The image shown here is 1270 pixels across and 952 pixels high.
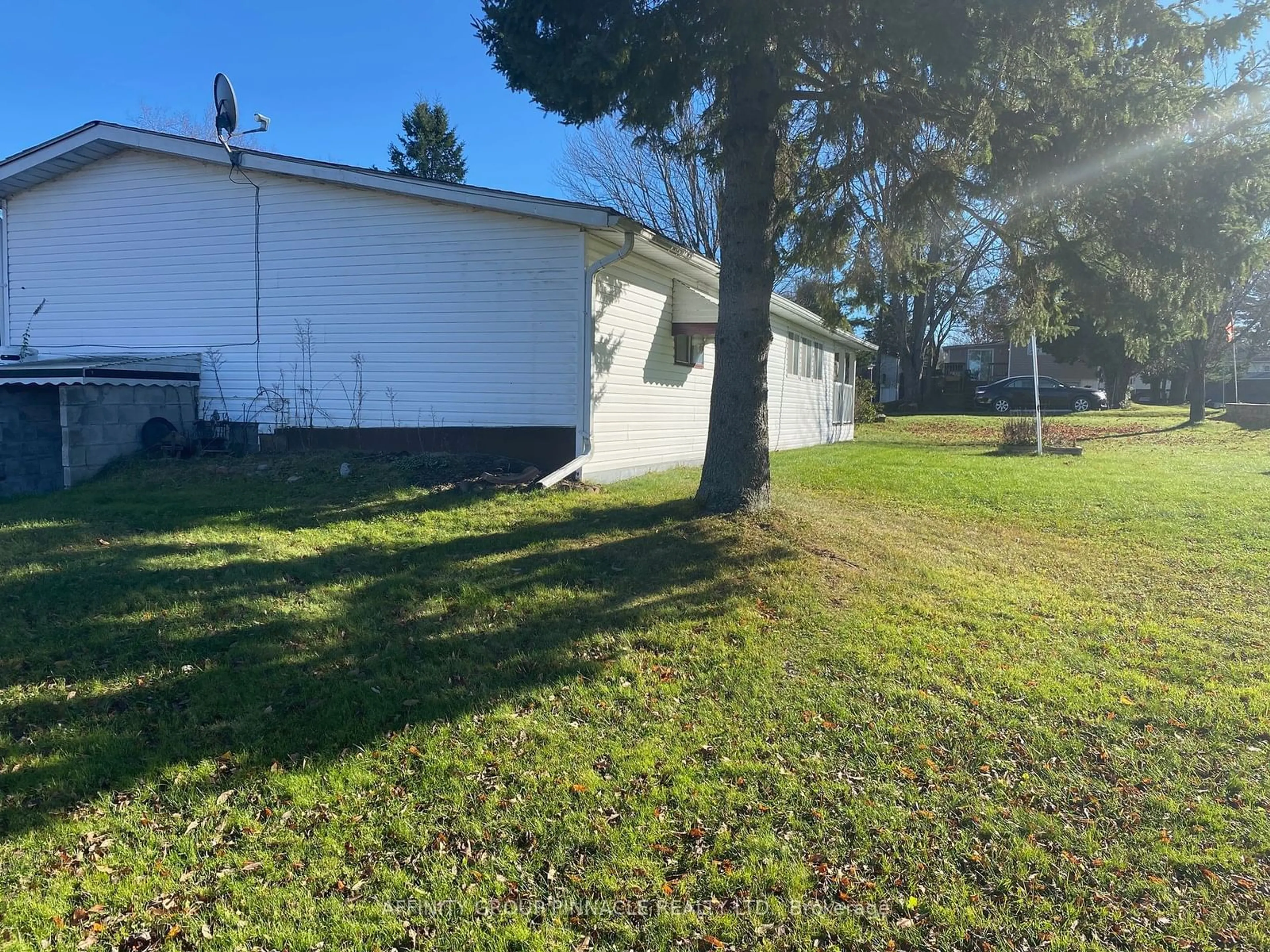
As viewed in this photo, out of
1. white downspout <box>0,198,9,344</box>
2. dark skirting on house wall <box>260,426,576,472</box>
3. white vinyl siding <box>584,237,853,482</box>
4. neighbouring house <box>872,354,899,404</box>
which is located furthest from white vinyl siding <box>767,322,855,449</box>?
neighbouring house <box>872,354,899,404</box>

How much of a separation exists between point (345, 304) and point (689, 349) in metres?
5.04

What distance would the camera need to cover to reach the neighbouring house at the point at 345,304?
912 cm

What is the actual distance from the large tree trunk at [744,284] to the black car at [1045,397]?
26.3 meters

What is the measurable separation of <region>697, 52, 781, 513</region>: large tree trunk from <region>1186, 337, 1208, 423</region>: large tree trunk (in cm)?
2015

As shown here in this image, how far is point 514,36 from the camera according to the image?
6.52 meters

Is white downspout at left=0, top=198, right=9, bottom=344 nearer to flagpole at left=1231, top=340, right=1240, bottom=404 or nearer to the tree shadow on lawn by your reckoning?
the tree shadow on lawn

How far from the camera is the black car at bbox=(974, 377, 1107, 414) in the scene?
30203 millimetres

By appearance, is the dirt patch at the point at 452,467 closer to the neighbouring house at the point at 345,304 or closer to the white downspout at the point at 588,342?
the neighbouring house at the point at 345,304

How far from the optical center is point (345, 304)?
9.95 m

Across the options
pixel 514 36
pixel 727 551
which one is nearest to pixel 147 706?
pixel 727 551

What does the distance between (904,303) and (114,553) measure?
107ft

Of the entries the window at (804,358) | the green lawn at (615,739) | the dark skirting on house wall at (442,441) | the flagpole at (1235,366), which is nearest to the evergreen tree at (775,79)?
the green lawn at (615,739)

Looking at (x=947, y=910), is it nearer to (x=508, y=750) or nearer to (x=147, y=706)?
(x=508, y=750)

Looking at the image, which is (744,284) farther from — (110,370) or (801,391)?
(801,391)
